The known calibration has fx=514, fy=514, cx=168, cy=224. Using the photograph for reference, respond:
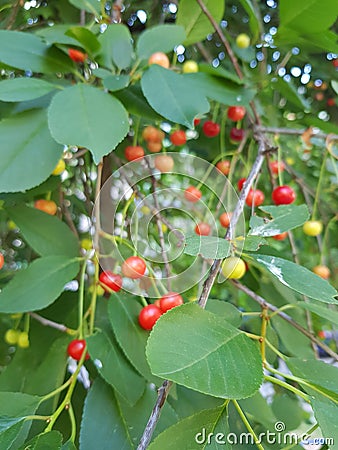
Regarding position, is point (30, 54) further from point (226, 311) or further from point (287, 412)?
point (287, 412)

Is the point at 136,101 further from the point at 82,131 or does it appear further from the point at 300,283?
the point at 300,283

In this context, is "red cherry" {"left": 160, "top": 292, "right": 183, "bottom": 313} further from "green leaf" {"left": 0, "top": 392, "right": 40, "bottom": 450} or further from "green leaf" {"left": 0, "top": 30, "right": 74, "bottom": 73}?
"green leaf" {"left": 0, "top": 30, "right": 74, "bottom": 73}

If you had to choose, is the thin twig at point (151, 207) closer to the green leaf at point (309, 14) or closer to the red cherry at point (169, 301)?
the red cherry at point (169, 301)

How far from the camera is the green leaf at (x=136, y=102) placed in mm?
726

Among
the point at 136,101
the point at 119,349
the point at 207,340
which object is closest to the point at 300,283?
the point at 207,340

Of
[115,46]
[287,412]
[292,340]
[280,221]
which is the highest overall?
[115,46]

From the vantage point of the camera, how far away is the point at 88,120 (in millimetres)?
602

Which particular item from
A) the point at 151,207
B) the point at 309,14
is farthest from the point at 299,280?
the point at 309,14

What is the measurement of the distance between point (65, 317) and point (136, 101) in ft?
1.15

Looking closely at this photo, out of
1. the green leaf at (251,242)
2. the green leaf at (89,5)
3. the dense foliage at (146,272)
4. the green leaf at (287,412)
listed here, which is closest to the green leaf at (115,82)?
the dense foliage at (146,272)

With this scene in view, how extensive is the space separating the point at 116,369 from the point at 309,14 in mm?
576

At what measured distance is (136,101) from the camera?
0.73m

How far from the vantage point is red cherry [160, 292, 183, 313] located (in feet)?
2.04

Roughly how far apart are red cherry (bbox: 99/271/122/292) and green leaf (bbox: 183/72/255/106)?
0.92ft
